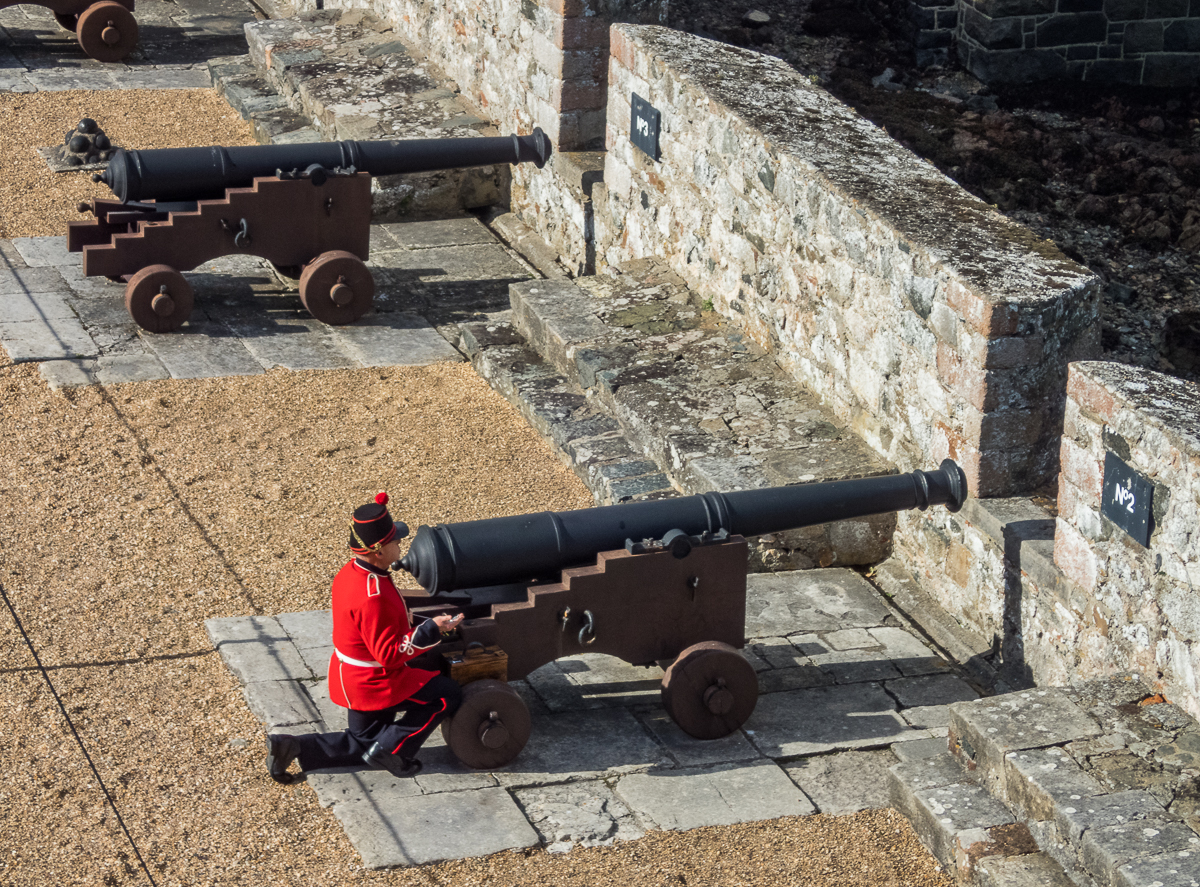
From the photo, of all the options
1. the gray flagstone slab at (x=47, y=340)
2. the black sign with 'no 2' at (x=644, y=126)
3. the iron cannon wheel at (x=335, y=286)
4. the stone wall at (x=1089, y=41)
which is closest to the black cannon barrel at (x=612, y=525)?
the black sign with 'no 2' at (x=644, y=126)

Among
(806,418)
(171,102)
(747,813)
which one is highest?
(171,102)

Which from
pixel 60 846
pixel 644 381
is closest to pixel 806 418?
pixel 644 381

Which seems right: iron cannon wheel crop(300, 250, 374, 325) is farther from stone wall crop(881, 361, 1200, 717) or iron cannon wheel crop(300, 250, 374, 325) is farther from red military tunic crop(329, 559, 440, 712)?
red military tunic crop(329, 559, 440, 712)

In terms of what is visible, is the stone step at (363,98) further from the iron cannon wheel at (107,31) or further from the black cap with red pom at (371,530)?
the black cap with red pom at (371,530)

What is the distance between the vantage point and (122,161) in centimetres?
850

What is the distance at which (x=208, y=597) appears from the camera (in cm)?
627

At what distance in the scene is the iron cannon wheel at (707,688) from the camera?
550cm

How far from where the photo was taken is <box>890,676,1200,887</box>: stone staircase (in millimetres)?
4492

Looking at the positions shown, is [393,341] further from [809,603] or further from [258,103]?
[258,103]

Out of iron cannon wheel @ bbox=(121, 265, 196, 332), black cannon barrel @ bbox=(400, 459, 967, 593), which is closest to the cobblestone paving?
black cannon barrel @ bbox=(400, 459, 967, 593)

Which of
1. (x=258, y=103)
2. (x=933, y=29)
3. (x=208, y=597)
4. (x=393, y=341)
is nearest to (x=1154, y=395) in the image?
(x=208, y=597)

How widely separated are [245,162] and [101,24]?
5.33 m

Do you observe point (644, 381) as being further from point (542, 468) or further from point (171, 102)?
point (171, 102)

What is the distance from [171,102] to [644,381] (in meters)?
6.52
